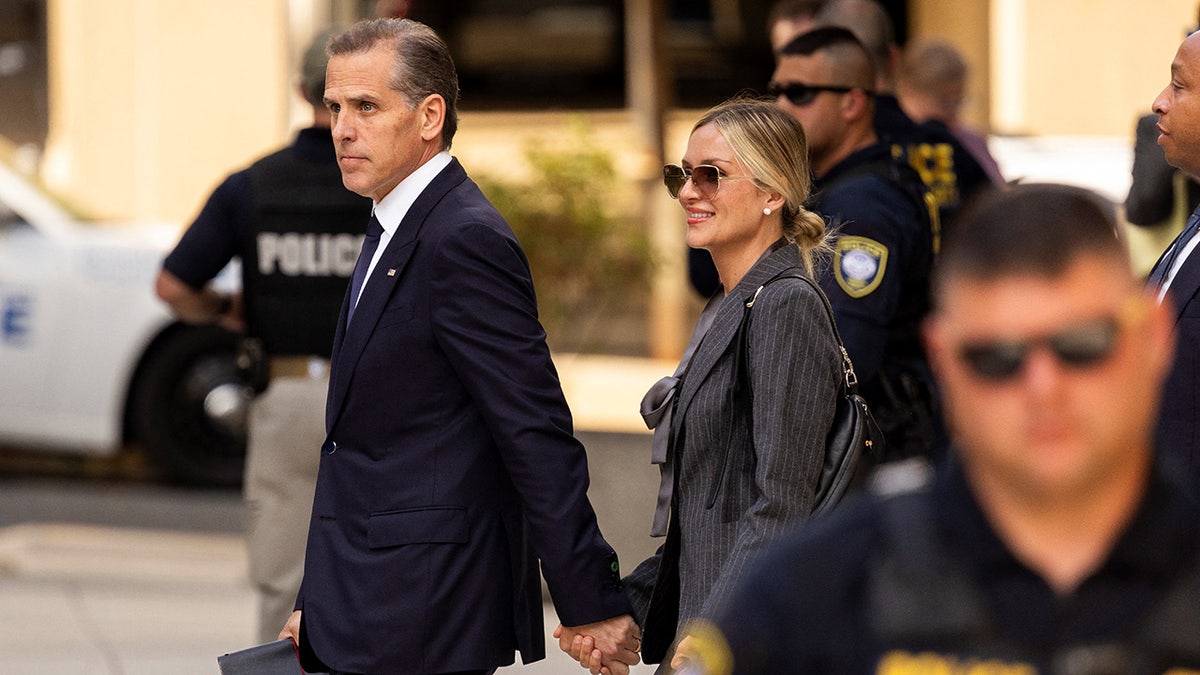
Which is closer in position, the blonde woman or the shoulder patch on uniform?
the blonde woman

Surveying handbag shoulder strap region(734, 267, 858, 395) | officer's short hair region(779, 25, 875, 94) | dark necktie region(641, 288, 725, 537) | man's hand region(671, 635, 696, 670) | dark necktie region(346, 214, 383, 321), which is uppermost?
officer's short hair region(779, 25, 875, 94)

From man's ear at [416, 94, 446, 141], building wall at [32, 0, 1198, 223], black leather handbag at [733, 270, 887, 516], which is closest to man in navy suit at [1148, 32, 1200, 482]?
black leather handbag at [733, 270, 887, 516]

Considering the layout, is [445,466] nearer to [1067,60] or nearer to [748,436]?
[748,436]

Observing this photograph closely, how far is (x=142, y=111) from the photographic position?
1247 cm

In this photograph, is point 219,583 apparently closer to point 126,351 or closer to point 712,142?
point 126,351

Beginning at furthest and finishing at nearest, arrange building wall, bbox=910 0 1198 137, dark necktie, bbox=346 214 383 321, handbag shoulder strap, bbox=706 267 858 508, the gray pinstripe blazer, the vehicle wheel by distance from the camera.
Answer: building wall, bbox=910 0 1198 137 → the vehicle wheel → dark necktie, bbox=346 214 383 321 → handbag shoulder strap, bbox=706 267 858 508 → the gray pinstripe blazer

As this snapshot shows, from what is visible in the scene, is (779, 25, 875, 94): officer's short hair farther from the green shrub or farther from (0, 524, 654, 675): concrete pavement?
the green shrub

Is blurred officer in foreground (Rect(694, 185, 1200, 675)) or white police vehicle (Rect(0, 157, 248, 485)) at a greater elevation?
blurred officer in foreground (Rect(694, 185, 1200, 675))

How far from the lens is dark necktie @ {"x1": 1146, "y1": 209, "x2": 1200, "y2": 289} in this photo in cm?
324

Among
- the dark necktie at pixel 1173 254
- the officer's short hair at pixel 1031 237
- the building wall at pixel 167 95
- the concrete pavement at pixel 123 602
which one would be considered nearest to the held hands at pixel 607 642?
the dark necktie at pixel 1173 254

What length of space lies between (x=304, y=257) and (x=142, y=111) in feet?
27.0

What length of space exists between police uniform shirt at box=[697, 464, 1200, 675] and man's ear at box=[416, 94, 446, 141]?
1.93 metres

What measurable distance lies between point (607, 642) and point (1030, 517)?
5.80 feet

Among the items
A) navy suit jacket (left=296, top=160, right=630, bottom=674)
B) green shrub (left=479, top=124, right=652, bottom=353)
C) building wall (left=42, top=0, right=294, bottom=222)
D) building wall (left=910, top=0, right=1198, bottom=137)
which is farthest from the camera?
building wall (left=42, top=0, right=294, bottom=222)
